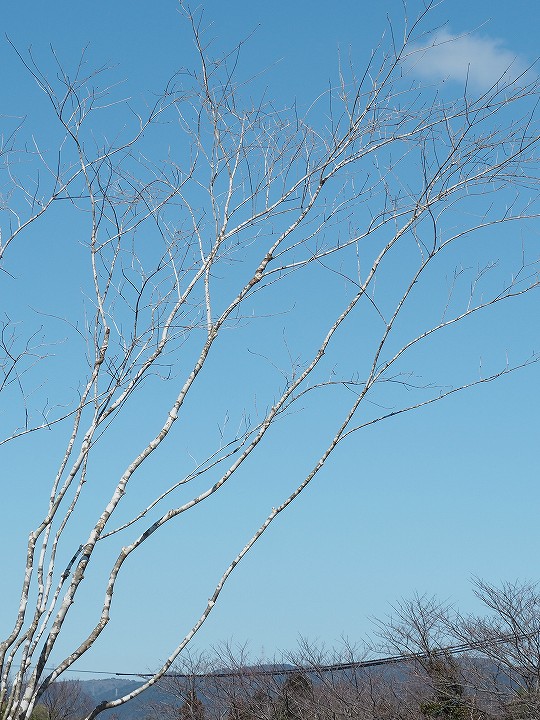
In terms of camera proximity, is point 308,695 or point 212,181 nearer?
point 212,181

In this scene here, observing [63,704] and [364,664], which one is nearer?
[364,664]

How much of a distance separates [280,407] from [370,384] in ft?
1.11

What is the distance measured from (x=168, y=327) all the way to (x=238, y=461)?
0.73m

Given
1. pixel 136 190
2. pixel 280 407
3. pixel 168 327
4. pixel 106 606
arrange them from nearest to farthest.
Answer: pixel 106 606, pixel 280 407, pixel 168 327, pixel 136 190

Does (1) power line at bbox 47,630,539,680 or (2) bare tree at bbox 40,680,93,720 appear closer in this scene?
(1) power line at bbox 47,630,539,680

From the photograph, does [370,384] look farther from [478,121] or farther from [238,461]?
[478,121]

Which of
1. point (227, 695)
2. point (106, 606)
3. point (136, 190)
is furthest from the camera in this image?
point (227, 695)

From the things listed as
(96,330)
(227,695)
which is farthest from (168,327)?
(227,695)

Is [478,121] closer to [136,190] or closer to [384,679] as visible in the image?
[136,190]

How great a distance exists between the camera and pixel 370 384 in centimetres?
316

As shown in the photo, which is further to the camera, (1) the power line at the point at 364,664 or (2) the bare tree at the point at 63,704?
(2) the bare tree at the point at 63,704

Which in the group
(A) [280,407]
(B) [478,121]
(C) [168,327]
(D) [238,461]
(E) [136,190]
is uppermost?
(E) [136,190]

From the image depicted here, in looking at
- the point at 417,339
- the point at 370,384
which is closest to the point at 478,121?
the point at 417,339

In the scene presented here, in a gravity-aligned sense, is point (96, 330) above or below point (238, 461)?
above
